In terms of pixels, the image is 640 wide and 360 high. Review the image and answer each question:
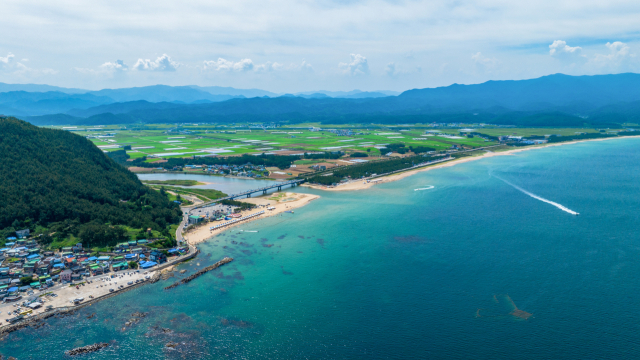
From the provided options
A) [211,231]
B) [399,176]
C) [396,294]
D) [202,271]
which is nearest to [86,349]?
[202,271]

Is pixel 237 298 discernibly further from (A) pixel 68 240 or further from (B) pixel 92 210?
(B) pixel 92 210

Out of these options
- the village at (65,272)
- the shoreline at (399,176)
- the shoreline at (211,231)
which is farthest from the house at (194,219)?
the shoreline at (399,176)

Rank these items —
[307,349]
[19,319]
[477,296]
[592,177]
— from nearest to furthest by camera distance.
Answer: [307,349] < [19,319] < [477,296] < [592,177]

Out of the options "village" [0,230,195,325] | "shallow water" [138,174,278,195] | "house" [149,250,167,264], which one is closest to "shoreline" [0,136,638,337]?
"village" [0,230,195,325]

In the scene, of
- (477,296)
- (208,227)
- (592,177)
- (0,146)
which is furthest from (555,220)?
(0,146)

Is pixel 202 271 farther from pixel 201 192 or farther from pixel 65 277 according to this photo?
pixel 201 192

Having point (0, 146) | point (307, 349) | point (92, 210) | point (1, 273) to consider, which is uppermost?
point (0, 146)
